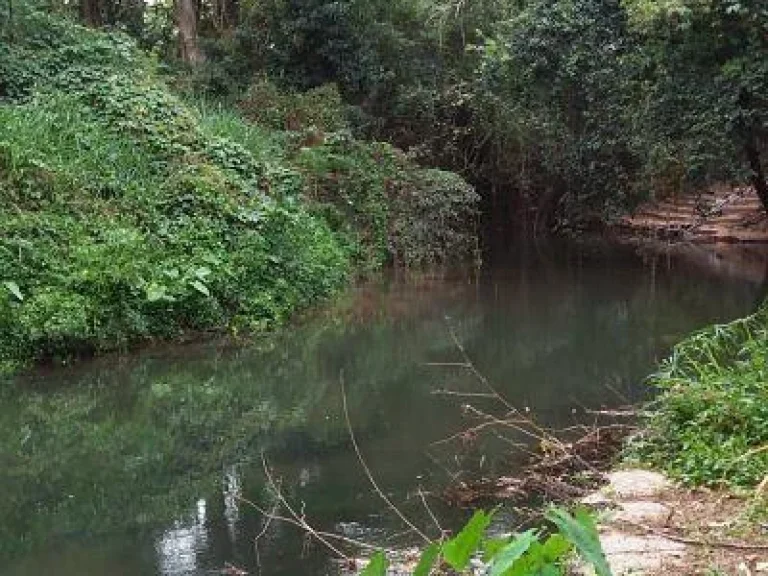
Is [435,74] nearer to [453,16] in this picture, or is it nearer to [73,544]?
[453,16]

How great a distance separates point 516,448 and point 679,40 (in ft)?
25.1

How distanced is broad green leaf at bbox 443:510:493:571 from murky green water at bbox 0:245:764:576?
11.1 feet

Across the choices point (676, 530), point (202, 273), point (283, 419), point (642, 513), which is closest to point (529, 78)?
point (202, 273)

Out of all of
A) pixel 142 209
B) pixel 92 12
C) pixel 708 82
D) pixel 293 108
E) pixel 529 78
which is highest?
pixel 92 12

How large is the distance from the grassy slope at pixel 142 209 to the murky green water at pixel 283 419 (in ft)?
1.85

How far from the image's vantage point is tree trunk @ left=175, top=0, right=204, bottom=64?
20406 mm

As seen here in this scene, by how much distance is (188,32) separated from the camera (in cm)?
2061

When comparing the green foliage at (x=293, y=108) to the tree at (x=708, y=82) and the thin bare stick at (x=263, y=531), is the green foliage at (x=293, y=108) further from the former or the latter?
the thin bare stick at (x=263, y=531)

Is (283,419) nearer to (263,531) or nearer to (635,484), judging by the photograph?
(263,531)

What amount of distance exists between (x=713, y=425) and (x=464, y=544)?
4.43 meters

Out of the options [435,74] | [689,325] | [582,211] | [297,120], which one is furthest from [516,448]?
[582,211]

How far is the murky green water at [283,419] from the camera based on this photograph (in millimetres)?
5988

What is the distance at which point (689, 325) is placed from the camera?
12367 millimetres

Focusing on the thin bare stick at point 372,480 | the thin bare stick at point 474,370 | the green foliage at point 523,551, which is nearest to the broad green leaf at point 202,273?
the thin bare stick at point 372,480
